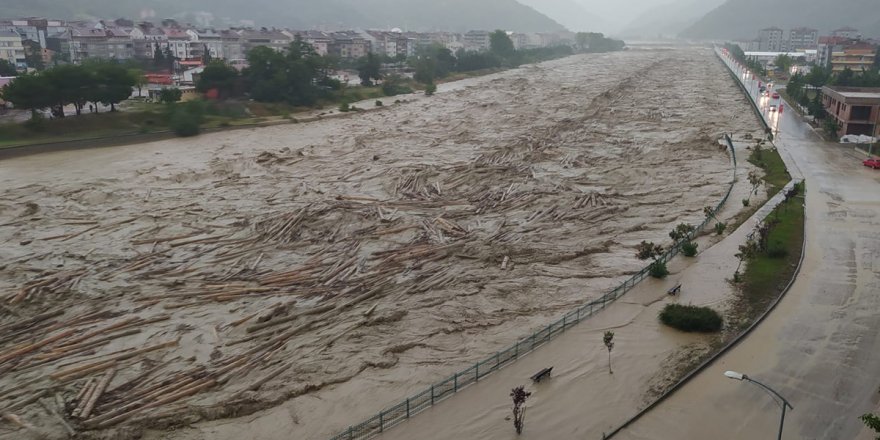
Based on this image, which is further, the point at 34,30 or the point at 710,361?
the point at 34,30

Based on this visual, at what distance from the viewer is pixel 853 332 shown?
47.3 feet

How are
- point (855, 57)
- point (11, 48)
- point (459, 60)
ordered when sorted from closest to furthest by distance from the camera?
point (11, 48) < point (855, 57) < point (459, 60)

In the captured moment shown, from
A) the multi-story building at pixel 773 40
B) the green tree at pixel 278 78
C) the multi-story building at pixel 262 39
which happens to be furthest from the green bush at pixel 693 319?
the multi-story building at pixel 773 40

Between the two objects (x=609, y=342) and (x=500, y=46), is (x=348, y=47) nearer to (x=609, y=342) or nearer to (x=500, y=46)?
(x=500, y=46)

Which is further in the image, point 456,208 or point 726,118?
point 726,118

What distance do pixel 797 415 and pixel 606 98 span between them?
47.0 metres

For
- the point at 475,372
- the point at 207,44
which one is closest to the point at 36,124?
the point at 475,372

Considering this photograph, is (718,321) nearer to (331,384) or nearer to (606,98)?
(331,384)

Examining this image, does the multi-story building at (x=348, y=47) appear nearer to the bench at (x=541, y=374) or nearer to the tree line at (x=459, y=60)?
the tree line at (x=459, y=60)

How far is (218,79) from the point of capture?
4969 centimetres

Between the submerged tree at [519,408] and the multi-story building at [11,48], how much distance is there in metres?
75.7

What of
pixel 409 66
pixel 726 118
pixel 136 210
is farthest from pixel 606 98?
pixel 136 210

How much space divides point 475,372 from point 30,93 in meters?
35.5

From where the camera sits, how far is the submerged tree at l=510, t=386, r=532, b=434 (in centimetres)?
1059
